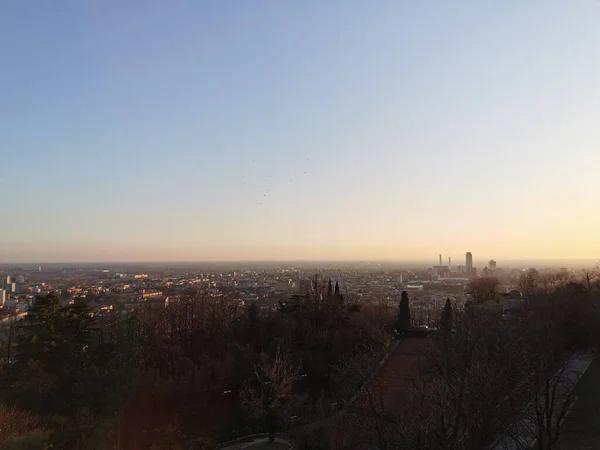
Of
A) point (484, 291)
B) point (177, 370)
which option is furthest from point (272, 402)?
point (484, 291)

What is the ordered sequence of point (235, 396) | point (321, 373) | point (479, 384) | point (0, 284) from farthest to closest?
point (0, 284) < point (321, 373) < point (235, 396) < point (479, 384)

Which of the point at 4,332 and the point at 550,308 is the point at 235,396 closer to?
the point at 4,332

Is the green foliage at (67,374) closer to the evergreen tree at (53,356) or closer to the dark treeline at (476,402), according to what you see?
the evergreen tree at (53,356)

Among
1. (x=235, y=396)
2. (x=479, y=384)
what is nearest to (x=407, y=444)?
(x=479, y=384)

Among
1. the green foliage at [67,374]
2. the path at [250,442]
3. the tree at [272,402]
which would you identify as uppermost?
the green foliage at [67,374]

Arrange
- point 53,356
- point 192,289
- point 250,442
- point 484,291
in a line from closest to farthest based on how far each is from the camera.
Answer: point 53,356 < point 250,442 < point 192,289 < point 484,291

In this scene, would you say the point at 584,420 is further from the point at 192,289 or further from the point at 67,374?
the point at 192,289

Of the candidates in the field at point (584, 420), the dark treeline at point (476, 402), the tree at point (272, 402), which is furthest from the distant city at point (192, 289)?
the field at point (584, 420)
